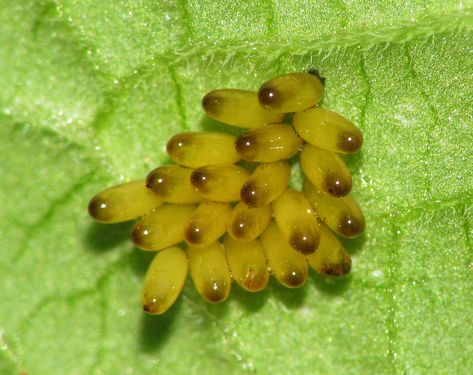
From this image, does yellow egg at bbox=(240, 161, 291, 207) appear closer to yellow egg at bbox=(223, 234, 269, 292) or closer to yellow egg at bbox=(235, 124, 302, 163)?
yellow egg at bbox=(235, 124, 302, 163)

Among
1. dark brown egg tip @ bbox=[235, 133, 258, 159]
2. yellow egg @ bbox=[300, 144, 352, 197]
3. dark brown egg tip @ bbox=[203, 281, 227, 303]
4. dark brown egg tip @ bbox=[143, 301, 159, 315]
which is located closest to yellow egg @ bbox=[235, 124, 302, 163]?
dark brown egg tip @ bbox=[235, 133, 258, 159]

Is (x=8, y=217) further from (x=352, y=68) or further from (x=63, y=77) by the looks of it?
(x=352, y=68)

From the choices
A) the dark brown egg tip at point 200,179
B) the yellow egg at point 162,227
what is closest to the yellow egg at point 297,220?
the dark brown egg tip at point 200,179

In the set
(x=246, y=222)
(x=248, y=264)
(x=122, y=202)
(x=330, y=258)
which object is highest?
(x=122, y=202)

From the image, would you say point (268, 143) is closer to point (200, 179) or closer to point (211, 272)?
point (200, 179)

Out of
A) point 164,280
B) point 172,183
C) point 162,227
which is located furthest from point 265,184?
point 164,280

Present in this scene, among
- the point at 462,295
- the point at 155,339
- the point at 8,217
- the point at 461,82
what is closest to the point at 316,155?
the point at 461,82
